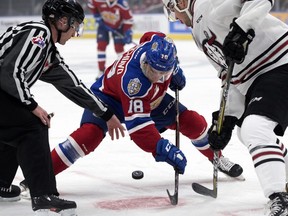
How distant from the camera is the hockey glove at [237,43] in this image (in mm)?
2238

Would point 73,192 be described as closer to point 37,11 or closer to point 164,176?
point 164,176

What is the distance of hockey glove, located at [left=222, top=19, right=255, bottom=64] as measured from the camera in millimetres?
2238

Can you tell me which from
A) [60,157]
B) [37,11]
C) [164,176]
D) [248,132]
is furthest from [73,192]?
[37,11]

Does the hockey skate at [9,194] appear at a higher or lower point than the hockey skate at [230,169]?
higher

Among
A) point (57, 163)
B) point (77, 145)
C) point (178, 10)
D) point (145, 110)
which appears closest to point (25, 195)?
point (57, 163)

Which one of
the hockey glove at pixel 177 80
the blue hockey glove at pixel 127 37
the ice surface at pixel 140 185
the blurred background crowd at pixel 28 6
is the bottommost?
the blurred background crowd at pixel 28 6

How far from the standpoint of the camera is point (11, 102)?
2350mm

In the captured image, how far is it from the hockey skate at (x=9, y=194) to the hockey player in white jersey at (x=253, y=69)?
84cm

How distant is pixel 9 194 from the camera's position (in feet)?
9.07

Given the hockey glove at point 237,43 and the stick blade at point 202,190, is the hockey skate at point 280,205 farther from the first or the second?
the stick blade at point 202,190

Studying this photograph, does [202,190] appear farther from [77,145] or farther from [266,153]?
[266,153]

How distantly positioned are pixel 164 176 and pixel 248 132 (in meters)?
1.04

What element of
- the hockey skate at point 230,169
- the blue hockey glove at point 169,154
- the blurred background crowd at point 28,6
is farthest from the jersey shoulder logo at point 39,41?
the blurred background crowd at point 28,6

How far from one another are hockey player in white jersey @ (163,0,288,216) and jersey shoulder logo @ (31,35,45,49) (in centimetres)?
55
